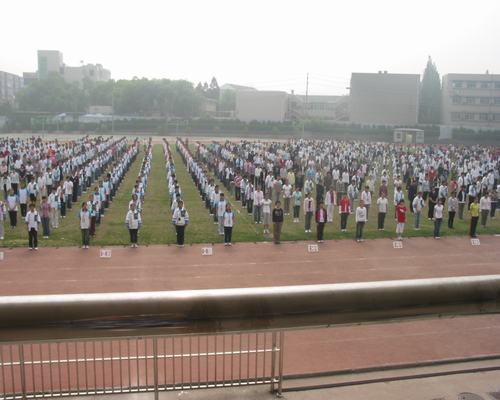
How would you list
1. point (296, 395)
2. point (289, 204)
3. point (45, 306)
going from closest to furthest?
point (45, 306) → point (296, 395) → point (289, 204)

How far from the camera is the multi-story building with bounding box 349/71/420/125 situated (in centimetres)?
8438

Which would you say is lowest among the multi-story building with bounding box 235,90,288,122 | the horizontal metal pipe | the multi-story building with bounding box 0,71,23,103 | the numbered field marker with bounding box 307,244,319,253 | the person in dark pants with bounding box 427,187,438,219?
the numbered field marker with bounding box 307,244,319,253

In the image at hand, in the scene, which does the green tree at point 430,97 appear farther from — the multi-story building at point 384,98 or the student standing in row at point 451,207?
the student standing in row at point 451,207

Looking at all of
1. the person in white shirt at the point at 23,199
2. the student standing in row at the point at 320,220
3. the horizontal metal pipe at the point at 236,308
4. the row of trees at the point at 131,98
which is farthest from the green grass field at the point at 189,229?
the row of trees at the point at 131,98

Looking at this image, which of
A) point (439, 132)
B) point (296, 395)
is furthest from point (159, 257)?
point (439, 132)

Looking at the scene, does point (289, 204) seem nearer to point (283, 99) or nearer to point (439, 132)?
point (439, 132)

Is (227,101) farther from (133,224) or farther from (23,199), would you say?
(133,224)

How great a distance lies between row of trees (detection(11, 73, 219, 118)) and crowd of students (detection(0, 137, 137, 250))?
59.5m

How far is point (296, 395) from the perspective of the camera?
236 cm

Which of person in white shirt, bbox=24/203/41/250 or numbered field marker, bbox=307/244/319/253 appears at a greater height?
person in white shirt, bbox=24/203/41/250

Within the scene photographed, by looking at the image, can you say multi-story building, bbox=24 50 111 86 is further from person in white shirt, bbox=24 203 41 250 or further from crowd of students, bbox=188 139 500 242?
person in white shirt, bbox=24 203 41 250

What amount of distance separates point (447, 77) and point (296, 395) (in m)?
89.2

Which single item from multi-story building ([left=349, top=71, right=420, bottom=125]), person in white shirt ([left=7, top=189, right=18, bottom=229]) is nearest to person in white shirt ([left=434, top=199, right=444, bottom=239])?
person in white shirt ([left=7, top=189, right=18, bottom=229])

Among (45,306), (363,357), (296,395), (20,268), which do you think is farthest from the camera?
(20,268)
